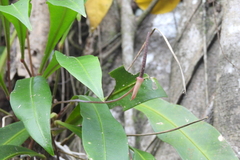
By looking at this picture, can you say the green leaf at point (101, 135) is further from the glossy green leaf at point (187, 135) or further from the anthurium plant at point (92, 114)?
the glossy green leaf at point (187, 135)

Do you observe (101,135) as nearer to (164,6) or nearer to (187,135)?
(187,135)

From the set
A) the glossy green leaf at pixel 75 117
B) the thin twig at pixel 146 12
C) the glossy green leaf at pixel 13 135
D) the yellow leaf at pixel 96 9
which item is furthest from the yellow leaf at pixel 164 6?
the glossy green leaf at pixel 13 135

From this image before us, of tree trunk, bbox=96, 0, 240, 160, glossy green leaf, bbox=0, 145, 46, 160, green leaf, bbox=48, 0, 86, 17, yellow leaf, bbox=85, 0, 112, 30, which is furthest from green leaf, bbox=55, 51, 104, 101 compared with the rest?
yellow leaf, bbox=85, 0, 112, 30

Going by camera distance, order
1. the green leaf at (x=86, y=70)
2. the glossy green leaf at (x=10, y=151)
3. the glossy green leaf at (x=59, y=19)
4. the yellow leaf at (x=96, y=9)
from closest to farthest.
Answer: the green leaf at (x=86, y=70) → the glossy green leaf at (x=10, y=151) → the glossy green leaf at (x=59, y=19) → the yellow leaf at (x=96, y=9)

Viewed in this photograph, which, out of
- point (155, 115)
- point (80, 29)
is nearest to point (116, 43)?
point (80, 29)

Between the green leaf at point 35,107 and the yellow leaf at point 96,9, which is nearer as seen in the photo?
the green leaf at point 35,107

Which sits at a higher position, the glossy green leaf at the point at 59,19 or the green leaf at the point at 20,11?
the green leaf at the point at 20,11

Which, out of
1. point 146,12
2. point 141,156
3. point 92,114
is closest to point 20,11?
point 92,114
